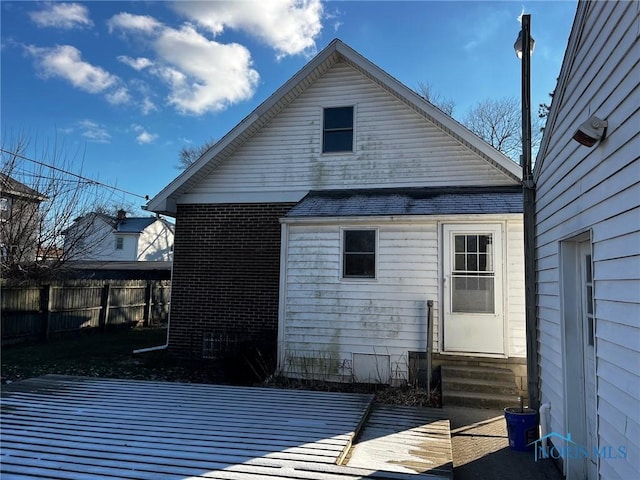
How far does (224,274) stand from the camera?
9555 mm

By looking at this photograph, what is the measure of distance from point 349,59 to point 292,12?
1.81 meters

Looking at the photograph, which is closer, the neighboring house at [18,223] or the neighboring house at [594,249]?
the neighboring house at [594,249]

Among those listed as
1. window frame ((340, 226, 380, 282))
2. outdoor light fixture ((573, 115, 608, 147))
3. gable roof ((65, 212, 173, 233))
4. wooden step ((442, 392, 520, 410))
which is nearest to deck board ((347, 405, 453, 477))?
wooden step ((442, 392, 520, 410))

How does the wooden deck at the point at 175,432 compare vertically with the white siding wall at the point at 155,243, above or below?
below

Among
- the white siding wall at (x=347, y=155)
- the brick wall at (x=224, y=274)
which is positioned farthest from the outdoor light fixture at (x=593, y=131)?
the brick wall at (x=224, y=274)

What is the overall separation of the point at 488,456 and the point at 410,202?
472 cm

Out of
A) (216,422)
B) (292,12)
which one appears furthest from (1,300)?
(292,12)

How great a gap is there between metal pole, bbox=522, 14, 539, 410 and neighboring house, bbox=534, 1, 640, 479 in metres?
0.15

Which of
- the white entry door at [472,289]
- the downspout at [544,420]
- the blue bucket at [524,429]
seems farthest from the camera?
the white entry door at [472,289]

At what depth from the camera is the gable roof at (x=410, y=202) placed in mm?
7430

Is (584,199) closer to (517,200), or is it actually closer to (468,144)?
(517,200)

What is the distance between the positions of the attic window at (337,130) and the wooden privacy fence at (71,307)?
9.49m

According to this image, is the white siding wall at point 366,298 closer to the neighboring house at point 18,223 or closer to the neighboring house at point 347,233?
the neighboring house at point 347,233

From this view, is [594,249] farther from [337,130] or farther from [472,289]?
[337,130]
